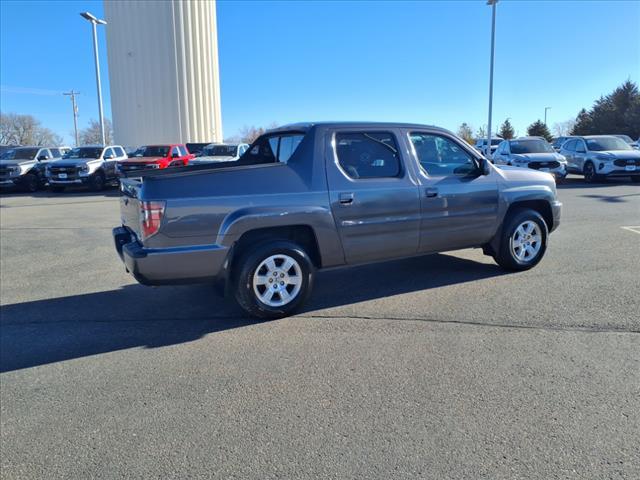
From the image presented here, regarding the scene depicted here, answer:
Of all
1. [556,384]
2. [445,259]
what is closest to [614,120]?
[445,259]

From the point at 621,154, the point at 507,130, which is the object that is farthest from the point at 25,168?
the point at 507,130

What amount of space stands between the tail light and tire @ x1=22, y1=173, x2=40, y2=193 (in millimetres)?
19236

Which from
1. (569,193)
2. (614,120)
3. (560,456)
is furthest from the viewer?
(614,120)

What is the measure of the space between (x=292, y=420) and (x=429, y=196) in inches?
127

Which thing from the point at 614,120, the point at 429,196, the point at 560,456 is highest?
the point at 614,120

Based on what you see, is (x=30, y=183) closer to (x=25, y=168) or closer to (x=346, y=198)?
(x=25, y=168)

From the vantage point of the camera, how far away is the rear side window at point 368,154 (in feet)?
17.1

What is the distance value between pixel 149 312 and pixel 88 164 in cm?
1659

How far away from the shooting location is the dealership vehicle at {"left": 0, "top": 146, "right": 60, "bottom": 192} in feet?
65.3

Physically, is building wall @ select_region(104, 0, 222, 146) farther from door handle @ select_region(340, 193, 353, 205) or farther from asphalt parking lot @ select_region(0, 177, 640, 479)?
door handle @ select_region(340, 193, 353, 205)

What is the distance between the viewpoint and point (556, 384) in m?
3.54

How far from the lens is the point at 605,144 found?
1972 cm

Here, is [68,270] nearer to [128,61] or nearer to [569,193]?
[569,193]

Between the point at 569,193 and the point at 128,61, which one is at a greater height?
the point at 128,61
